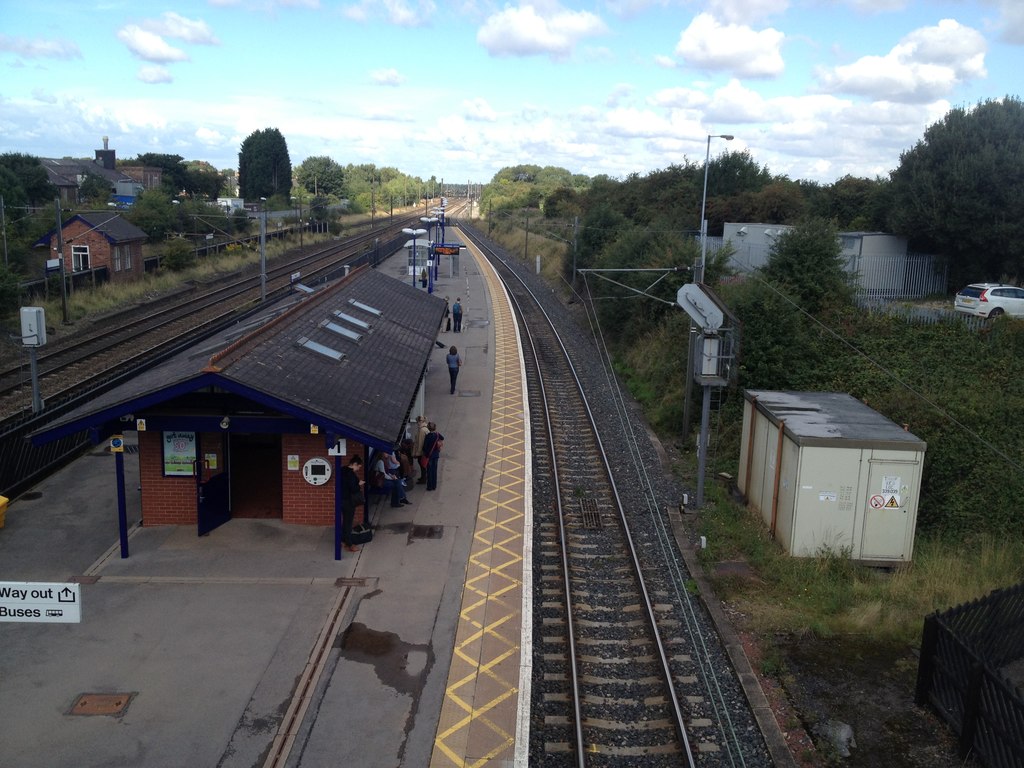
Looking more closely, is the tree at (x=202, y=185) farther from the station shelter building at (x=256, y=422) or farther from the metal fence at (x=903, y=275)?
the station shelter building at (x=256, y=422)

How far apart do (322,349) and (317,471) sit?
2.63 metres

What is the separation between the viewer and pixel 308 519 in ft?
42.4

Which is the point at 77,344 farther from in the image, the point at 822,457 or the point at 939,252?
the point at 939,252

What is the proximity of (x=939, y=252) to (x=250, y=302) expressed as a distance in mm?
27597

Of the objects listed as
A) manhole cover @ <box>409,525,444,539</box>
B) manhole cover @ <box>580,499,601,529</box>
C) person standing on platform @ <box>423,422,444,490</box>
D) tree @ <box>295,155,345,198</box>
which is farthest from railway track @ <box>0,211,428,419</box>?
tree @ <box>295,155,345,198</box>

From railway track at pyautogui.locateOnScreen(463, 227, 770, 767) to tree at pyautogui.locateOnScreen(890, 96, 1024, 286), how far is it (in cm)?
1575

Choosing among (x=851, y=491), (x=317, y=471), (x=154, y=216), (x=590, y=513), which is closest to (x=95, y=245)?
(x=154, y=216)

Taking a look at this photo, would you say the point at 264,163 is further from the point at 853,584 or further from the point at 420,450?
the point at 853,584

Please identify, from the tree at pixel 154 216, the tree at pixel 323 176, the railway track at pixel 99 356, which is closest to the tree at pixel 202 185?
the tree at pixel 323 176

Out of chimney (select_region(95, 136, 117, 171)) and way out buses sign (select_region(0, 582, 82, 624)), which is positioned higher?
chimney (select_region(95, 136, 117, 171))

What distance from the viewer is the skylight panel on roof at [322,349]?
1416 centimetres

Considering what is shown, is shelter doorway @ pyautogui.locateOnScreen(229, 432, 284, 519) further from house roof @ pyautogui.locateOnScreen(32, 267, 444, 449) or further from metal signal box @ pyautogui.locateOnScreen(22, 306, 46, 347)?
metal signal box @ pyautogui.locateOnScreen(22, 306, 46, 347)

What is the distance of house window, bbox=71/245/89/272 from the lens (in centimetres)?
3809

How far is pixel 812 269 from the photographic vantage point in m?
21.0
